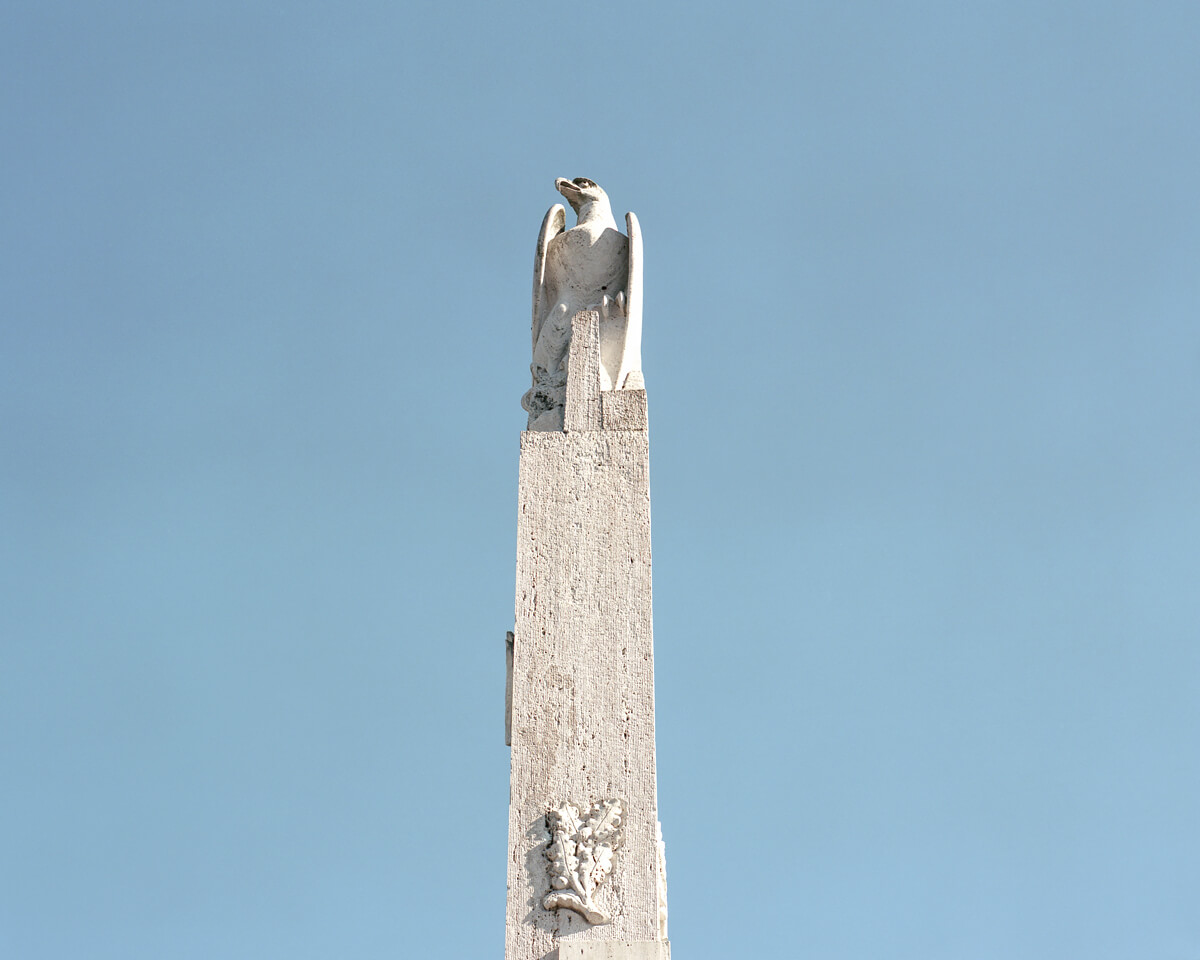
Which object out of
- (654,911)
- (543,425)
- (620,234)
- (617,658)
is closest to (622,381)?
(543,425)

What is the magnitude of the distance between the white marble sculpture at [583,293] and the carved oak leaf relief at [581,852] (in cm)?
279

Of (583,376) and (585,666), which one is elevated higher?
(583,376)

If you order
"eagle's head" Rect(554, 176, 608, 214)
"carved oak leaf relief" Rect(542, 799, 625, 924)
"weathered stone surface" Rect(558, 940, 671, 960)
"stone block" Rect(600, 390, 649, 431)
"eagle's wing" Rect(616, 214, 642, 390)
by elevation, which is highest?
"eagle's head" Rect(554, 176, 608, 214)

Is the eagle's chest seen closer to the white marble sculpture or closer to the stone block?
the white marble sculpture

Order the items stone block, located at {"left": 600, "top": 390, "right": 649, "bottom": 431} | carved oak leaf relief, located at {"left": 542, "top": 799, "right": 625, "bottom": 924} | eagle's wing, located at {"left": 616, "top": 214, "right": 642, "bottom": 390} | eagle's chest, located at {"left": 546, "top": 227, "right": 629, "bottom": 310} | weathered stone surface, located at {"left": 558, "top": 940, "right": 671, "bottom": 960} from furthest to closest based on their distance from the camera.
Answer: eagle's chest, located at {"left": 546, "top": 227, "right": 629, "bottom": 310} → eagle's wing, located at {"left": 616, "top": 214, "right": 642, "bottom": 390} → stone block, located at {"left": 600, "top": 390, "right": 649, "bottom": 431} → carved oak leaf relief, located at {"left": 542, "top": 799, "right": 625, "bottom": 924} → weathered stone surface, located at {"left": 558, "top": 940, "right": 671, "bottom": 960}

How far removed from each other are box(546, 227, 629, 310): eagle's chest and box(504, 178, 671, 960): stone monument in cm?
23

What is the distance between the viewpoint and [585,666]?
9727 mm

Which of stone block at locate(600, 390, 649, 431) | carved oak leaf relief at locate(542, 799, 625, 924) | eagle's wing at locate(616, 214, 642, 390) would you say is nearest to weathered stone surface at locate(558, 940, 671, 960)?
carved oak leaf relief at locate(542, 799, 625, 924)

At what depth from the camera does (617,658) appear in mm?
9742

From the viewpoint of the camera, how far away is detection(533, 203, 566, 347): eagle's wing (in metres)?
11.8

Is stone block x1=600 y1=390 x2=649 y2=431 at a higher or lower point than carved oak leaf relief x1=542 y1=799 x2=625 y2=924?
higher

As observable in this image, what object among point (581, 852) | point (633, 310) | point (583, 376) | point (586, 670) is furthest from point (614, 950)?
point (633, 310)

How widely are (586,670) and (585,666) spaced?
Answer: 0.09 feet

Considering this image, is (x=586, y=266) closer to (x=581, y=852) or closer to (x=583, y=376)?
(x=583, y=376)
